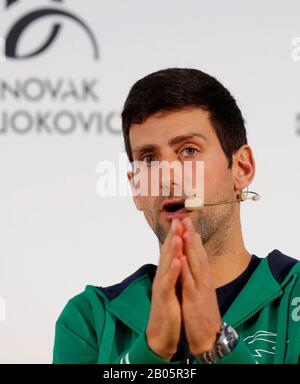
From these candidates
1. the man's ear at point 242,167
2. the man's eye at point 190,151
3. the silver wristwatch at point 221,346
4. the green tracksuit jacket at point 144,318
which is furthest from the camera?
the man's ear at point 242,167

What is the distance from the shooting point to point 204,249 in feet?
4.50

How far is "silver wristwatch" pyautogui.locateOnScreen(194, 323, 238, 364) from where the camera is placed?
1209mm

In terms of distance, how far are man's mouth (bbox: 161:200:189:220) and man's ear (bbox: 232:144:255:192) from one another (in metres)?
0.17

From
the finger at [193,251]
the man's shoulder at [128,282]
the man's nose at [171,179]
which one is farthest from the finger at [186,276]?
the man's shoulder at [128,282]

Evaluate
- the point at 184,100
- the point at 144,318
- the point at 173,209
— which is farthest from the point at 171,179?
the point at 144,318

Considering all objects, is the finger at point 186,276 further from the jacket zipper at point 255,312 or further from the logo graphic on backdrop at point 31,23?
the logo graphic on backdrop at point 31,23

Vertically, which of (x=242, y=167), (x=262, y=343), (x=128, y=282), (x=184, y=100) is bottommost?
(x=262, y=343)

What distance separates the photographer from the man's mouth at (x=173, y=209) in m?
1.45

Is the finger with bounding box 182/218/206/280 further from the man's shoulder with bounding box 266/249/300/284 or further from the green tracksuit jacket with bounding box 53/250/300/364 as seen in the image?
the man's shoulder with bounding box 266/249/300/284

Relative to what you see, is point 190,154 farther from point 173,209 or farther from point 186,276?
point 186,276

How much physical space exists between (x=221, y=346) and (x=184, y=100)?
1.78 ft

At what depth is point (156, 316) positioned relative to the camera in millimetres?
1244

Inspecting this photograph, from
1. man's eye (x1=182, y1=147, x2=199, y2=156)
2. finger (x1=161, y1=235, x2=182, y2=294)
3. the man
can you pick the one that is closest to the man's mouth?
the man

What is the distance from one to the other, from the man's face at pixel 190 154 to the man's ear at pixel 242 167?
42 mm
